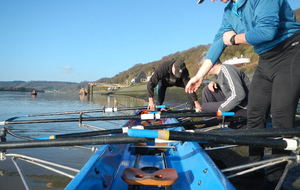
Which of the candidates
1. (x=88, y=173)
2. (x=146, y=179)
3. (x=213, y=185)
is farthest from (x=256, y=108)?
(x=88, y=173)

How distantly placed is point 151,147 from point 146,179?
177 cm

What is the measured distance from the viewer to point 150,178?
7.98 feet

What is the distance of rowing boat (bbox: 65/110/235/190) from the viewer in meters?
2.25

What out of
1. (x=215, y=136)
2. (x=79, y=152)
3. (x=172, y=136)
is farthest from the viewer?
(x=79, y=152)

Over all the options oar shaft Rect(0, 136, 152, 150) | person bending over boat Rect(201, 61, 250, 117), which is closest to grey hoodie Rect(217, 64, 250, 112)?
person bending over boat Rect(201, 61, 250, 117)

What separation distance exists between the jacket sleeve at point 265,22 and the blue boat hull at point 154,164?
1.52 m

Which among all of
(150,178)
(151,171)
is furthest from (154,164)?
(150,178)

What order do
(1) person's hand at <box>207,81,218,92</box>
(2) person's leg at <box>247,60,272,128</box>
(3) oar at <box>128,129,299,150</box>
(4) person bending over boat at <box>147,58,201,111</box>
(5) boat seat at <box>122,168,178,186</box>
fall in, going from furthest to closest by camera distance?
1. (4) person bending over boat at <box>147,58,201,111</box>
2. (1) person's hand at <box>207,81,218,92</box>
3. (2) person's leg at <box>247,60,272,128</box>
4. (5) boat seat at <box>122,168,178,186</box>
5. (3) oar at <box>128,129,299,150</box>

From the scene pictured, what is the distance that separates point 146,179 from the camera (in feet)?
7.88

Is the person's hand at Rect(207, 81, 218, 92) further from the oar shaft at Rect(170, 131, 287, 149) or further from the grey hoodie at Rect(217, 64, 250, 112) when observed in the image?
the oar shaft at Rect(170, 131, 287, 149)

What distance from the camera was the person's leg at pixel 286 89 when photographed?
2799 mm

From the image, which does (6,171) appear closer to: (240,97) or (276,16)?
(240,97)

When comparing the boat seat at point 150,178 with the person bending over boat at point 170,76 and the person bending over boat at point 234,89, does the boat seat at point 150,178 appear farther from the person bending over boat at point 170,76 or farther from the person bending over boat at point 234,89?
the person bending over boat at point 170,76

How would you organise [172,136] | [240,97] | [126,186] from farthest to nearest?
[240,97], [126,186], [172,136]
